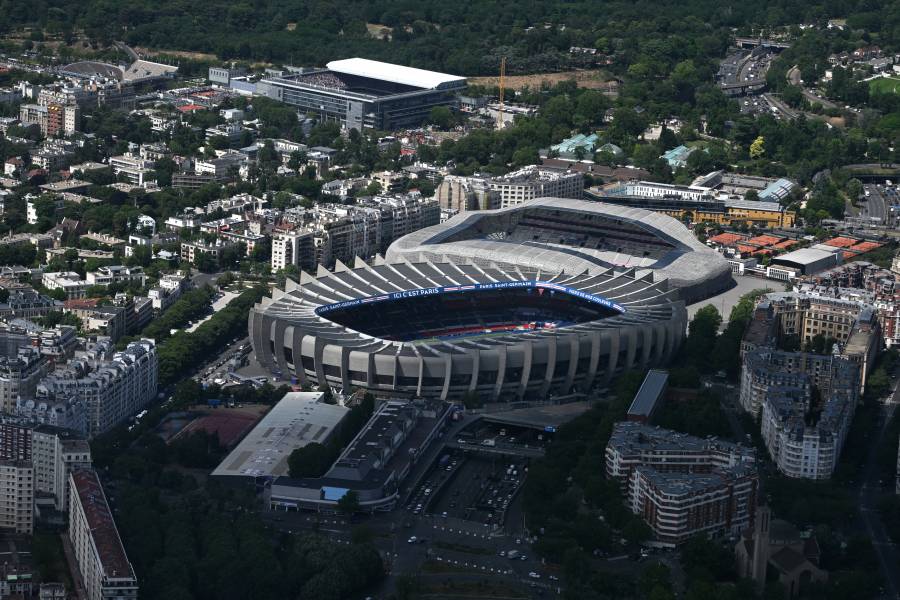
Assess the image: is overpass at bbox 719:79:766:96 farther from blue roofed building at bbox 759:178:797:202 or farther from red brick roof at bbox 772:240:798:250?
red brick roof at bbox 772:240:798:250

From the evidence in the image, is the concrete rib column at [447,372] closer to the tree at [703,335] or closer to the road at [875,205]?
the tree at [703,335]

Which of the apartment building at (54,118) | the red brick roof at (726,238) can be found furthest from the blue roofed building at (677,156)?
the apartment building at (54,118)

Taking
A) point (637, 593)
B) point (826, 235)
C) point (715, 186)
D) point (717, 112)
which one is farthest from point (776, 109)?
point (637, 593)

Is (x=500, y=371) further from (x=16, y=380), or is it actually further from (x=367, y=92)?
(x=367, y=92)

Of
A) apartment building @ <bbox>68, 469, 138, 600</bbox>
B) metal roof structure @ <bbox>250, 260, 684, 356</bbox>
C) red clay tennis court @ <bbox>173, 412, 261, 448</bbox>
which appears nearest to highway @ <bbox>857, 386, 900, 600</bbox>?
metal roof structure @ <bbox>250, 260, 684, 356</bbox>

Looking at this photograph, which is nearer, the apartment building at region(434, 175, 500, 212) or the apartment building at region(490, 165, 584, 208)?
the apartment building at region(434, 175, 500, 212)

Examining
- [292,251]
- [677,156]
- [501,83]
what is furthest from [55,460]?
[501,83]
